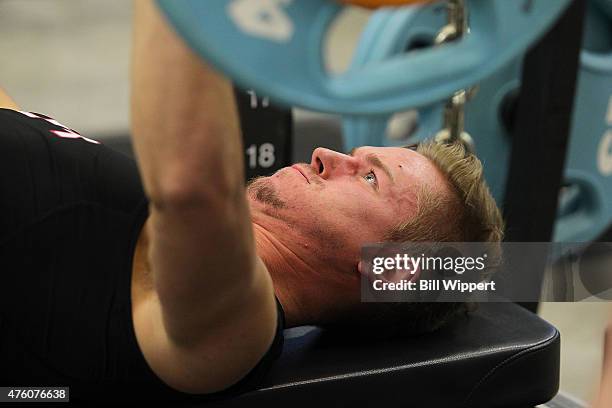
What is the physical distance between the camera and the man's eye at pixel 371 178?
1194mm

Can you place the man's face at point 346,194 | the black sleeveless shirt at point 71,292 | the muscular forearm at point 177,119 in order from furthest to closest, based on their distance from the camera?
the man's face at point 346,194 → the black sleeveless shirt at point 71,292 → the muscular forearm at point 177,119

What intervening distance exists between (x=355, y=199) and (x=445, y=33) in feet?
1.62

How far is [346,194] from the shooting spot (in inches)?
46.0

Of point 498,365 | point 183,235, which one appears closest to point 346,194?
point 498,365

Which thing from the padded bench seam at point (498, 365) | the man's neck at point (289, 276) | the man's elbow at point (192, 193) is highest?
the man's elbow at point (192, 193)

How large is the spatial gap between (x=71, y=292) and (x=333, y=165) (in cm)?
39

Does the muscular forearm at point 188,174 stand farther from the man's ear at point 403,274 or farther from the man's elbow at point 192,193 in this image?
the man's ear at point 403,274

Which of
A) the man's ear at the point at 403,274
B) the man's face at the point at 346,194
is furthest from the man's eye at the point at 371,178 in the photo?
the man's ear at the point at 403,274

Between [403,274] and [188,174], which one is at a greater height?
[188,174]

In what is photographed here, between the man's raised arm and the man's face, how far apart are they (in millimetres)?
214

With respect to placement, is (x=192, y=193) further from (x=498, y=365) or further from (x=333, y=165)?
(x=498, y=365)

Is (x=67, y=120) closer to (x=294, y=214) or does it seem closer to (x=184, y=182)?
(x=294, y=214)

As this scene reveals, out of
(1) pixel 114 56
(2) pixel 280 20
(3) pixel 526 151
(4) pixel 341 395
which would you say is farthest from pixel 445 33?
(1) pixel 114 56

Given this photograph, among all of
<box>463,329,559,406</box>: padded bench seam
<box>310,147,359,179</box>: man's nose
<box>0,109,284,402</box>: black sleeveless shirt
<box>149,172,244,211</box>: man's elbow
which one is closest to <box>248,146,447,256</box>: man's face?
<box>310,147,359,179</box>: man's nose
